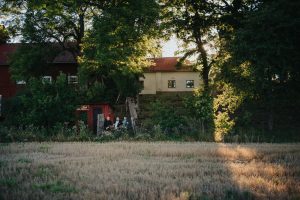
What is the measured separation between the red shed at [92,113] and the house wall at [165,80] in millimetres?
26935

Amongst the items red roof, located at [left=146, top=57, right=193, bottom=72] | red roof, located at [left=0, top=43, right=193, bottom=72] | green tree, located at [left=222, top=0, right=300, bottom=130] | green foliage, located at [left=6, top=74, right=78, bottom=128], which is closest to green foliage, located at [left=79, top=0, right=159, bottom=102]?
green foliage, located at [left=6, top=74, right=78, bottom=128]

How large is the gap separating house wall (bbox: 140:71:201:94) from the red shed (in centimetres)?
2694

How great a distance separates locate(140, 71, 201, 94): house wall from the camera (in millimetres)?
53281

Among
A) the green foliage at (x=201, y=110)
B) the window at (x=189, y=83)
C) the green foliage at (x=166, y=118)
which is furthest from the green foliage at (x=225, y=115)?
the window at (x=189, y=83)

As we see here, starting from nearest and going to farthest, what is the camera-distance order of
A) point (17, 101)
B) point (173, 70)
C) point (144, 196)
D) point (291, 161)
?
point (144, 196)
point (291, 161)
point (17, 101)
point (173, 70)

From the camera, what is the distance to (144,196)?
6184mm

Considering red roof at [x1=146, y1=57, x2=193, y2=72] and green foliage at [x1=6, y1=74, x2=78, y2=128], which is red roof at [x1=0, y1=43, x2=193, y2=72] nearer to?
red roof at [x1=146, y1=57, x2=193, y2=72]

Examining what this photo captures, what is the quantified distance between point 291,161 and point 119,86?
20.7m

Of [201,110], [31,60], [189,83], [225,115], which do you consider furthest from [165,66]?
[225,115]

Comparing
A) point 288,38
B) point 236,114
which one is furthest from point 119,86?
point 288,38

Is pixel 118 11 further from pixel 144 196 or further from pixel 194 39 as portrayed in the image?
pixel 144 196

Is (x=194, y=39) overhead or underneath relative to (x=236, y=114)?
overhead

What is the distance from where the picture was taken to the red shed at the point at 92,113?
25.4m

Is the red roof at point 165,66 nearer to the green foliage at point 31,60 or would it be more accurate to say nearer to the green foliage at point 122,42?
the green foliage at point 31,60
